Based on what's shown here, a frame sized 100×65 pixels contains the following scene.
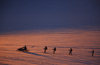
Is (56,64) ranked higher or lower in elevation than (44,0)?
lower

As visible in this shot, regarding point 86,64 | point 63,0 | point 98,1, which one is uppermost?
point 63,0

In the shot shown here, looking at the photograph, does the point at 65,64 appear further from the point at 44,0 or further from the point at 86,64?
the point at 44,0

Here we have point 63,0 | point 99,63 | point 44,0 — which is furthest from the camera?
point 44,0

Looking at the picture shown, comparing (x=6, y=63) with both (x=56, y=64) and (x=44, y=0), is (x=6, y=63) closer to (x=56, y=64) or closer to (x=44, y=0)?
(x=56, y=64)

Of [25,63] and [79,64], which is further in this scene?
[79,64]

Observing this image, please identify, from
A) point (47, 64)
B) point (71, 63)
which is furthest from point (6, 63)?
point (71, 63)

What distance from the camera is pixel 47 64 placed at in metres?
6.59

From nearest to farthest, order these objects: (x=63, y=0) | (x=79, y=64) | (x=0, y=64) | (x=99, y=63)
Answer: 1. (x=0, y=64)
2. (x=79, y=64)
3. (x=99, y=63)
4. (x=63, y=0)

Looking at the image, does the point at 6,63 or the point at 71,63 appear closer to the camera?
the point at 6,63

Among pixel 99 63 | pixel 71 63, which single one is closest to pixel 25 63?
pixel 71 63

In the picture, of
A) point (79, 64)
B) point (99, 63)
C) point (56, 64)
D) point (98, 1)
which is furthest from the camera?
point (98, 1)

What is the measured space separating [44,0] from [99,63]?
4096 inches

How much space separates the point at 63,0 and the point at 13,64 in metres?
98.5

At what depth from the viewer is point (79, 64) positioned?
7.28 metres
